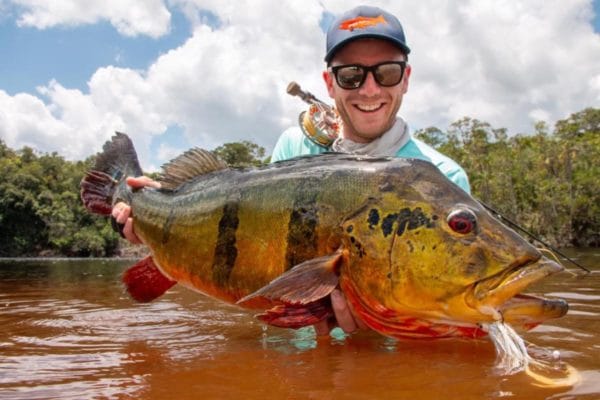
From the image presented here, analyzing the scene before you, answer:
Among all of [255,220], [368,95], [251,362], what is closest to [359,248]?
[255,220]

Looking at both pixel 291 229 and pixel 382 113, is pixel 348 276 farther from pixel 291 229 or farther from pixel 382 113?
pixel 382 113

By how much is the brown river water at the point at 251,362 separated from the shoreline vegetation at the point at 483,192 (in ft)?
118

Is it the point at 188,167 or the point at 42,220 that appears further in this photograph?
the point at 42,220

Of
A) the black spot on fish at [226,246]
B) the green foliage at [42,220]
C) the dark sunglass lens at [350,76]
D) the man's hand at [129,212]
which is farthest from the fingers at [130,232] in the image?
the green foliage at [42,220]

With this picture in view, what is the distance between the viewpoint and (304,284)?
8.36ft

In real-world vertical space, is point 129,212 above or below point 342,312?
above

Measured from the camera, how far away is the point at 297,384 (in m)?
2.70

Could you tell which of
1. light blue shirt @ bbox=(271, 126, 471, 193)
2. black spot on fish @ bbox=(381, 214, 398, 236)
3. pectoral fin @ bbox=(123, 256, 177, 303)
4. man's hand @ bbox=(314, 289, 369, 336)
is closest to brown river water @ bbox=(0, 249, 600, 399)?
man's hand @ bbox=(314, 289, 369, 336)

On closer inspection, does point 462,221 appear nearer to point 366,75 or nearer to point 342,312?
point 342,312

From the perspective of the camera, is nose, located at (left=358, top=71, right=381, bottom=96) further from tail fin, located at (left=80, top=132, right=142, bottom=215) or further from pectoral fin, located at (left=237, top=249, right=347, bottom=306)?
tail fin, located at (left=80, top=132, right=142, bottom=215)

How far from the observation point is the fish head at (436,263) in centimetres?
234

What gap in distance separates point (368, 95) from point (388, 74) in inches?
8.1

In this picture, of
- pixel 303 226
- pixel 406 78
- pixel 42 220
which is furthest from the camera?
pixel 42 220

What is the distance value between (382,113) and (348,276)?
187cm
